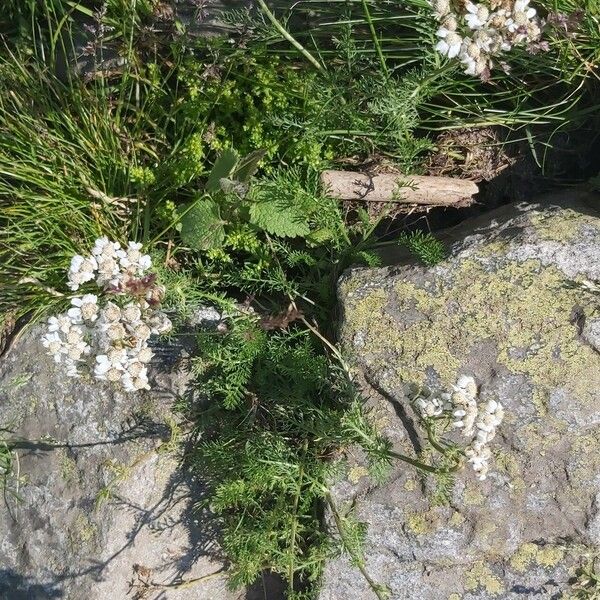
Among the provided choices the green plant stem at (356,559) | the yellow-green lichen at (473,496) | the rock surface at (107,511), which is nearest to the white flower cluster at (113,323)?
the rock surface at (107,511)

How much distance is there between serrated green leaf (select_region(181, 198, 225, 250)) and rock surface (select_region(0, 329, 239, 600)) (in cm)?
74

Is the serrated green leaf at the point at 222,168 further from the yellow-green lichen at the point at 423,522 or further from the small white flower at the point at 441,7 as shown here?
the yellow-green lichen at the point at 423,522

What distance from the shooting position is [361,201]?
13.2ft

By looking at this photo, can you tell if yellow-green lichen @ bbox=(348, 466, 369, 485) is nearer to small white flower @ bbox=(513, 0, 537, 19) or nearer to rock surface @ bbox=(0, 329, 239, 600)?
rock surface @ bbox=(0, 329, 239, 600)

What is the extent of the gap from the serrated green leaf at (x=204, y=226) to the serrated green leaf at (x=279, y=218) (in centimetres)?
19

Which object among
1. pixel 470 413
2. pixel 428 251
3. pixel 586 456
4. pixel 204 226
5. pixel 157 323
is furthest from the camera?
pixel 204 226

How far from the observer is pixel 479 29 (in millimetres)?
2572

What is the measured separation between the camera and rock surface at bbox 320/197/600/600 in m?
3.28

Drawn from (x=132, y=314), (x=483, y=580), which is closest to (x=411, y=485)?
(x=483, y=580)

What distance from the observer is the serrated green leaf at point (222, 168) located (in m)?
3.53

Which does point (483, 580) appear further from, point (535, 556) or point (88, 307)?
point (88, 307)

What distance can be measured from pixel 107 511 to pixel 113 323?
1.51m

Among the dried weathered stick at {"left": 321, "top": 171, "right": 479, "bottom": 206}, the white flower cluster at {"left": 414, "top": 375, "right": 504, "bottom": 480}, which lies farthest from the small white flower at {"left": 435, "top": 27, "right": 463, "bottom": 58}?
the dried weathered stick at {"left": 321, "top": 171, "right": 479, "bottom": 206}

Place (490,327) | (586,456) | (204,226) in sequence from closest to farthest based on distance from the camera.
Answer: (586,456) < (490,327) < (204,226)
